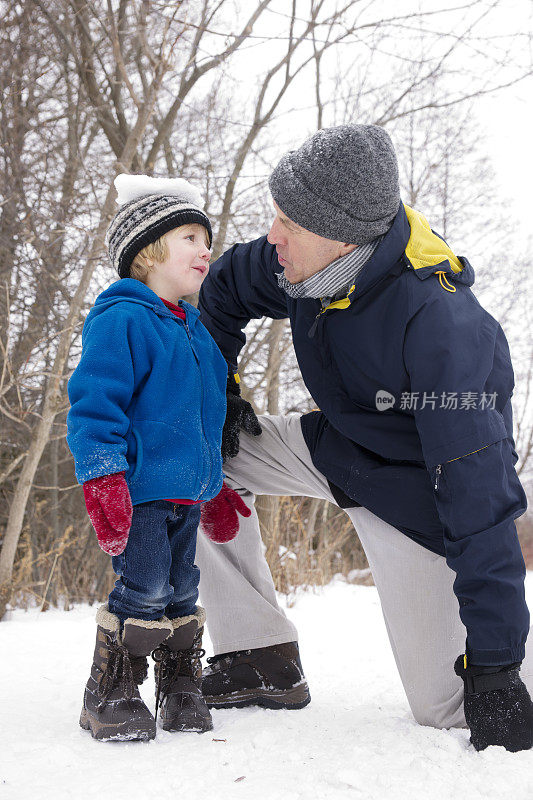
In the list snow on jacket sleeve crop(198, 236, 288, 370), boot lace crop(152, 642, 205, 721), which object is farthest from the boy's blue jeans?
snow on jacket sleeve crop(198, 236, 288, 370)

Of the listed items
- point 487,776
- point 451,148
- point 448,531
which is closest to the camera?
point 487,776

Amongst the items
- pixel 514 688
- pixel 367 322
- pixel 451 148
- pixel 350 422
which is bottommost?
pixel 514 688

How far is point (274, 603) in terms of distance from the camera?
188 cm

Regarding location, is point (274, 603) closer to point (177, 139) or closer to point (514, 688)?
point (514, 688)

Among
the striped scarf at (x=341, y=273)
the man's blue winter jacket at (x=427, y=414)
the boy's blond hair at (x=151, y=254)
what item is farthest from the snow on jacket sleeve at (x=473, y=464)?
the boy's blond hair at (x=151, y=254)

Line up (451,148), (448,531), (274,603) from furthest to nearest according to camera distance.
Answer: (451,148) → (274,603) → (448,531)

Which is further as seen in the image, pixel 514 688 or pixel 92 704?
pixel 92 704

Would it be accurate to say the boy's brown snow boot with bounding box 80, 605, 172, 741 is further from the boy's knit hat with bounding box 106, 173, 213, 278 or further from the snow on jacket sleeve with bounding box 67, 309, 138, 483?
the boy's knit hat with bounding box 106, 173, 213, 278

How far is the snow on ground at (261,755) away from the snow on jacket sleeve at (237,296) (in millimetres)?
1064

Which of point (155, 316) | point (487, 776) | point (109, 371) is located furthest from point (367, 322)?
point (487, 776)

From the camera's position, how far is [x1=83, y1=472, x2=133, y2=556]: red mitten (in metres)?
1.37

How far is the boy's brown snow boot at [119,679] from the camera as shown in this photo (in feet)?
4.62

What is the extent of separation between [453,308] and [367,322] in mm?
220

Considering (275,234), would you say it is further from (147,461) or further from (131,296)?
(147,461)
